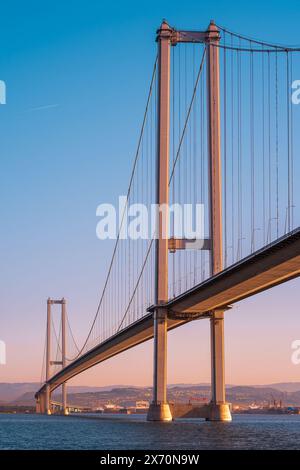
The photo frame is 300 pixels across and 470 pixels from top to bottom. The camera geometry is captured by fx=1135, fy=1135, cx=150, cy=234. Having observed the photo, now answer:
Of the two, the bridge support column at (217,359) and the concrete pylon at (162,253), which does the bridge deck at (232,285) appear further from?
the concrete pylon at (162,253)

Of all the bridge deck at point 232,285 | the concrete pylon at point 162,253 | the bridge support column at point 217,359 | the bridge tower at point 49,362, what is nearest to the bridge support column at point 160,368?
the concrete pylon at point 162,253

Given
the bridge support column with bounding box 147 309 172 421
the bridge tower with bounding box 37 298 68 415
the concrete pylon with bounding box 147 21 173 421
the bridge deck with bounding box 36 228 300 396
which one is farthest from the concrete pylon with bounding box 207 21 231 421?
the bridge tower with bounding box 37 298 68 415

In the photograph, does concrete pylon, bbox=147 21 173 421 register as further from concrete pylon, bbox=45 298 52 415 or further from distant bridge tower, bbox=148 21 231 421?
concrete pylon, bbox=45 298 52 415

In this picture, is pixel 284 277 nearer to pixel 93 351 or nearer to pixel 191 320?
pixel 191 320

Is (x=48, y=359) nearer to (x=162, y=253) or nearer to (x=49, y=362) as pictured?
(x=49, y=362)
